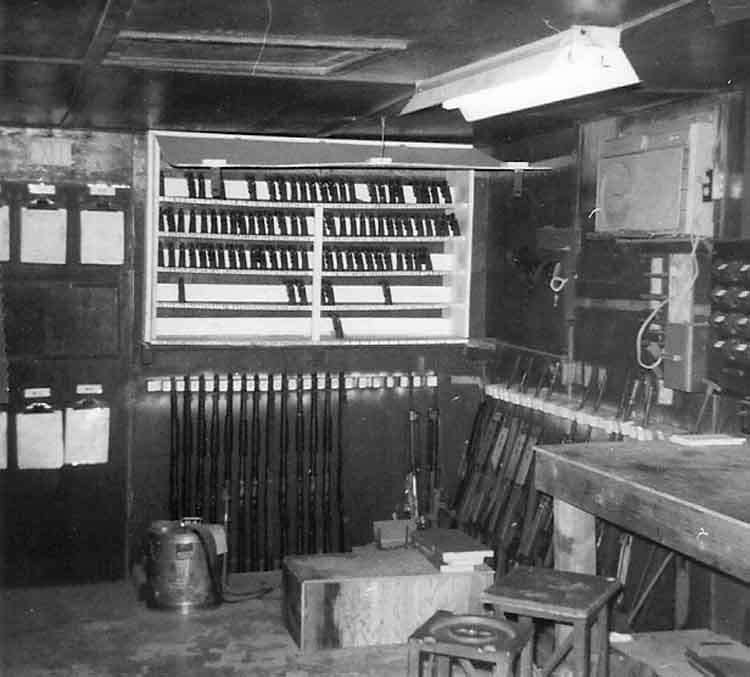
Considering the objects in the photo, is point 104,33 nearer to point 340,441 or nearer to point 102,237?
point 102,237

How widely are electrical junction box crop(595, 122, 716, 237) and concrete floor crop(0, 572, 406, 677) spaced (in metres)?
2.29

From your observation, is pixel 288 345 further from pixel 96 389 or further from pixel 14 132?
pixel 14 132

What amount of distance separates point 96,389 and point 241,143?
63.7 inches

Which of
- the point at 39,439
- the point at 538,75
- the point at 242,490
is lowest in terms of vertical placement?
the point at 242,490

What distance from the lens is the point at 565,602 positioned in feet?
11.5

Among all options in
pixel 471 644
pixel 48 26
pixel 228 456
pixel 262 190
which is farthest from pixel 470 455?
pixel 48 26

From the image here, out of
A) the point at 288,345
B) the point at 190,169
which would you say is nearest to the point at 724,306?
the point at 288,345

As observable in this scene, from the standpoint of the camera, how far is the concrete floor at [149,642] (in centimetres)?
496

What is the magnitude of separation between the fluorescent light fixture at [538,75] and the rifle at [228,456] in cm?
250

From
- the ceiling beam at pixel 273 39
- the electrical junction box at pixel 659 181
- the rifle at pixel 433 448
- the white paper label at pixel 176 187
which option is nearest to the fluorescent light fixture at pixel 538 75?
the ceiling beam at pixel 273 39

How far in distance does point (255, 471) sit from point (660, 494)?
11.9 ft

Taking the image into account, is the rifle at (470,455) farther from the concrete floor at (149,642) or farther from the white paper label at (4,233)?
the white paper label at (4,233)

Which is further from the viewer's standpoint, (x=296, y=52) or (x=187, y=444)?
(x=187, y=444)

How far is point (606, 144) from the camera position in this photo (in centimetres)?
524
